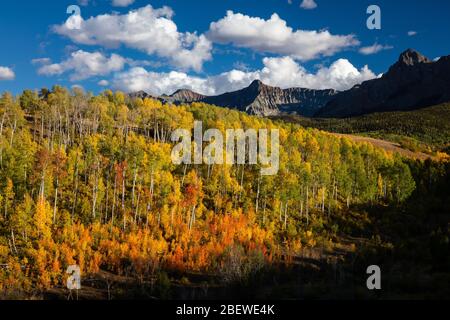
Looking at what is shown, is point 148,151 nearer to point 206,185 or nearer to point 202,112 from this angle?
point 206,185

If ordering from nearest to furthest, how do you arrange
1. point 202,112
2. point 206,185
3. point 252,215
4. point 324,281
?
point 324,281 < point 252,215 < point 206,185 < point 202,112

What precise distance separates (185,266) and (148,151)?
95.7 ft

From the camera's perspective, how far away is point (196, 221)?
72750mm

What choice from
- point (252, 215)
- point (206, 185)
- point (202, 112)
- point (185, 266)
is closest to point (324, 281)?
point (185, 266)

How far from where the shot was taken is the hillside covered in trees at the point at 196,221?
4947 cm

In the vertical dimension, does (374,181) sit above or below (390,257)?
above

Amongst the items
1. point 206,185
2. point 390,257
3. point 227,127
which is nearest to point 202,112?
point 227,127

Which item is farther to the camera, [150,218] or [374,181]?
[374,181]

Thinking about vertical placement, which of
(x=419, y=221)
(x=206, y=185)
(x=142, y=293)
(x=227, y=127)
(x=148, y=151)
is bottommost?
(x=142, y=293)

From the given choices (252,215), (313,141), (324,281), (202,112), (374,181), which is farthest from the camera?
(202,112)

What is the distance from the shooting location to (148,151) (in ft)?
Answer: 258

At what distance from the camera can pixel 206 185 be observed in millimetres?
86188

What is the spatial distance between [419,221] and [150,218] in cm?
5513

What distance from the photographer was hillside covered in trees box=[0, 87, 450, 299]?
49.5 metres
